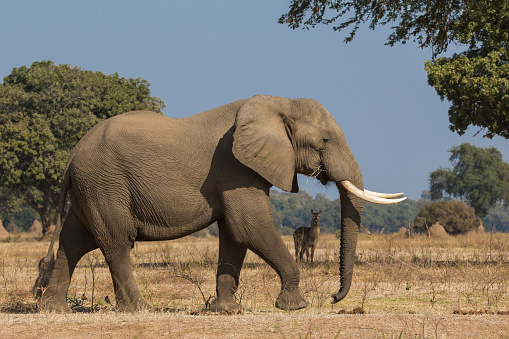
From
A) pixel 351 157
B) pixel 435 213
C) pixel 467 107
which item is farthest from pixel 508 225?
pixel 351 157

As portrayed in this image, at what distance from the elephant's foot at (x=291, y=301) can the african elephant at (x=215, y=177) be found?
0.04ft

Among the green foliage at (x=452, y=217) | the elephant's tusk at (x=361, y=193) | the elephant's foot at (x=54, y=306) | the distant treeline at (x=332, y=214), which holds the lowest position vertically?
the elephant's foot at (x=54, y=306)

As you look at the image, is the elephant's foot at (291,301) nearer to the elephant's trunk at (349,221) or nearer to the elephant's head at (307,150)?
the elephant's head at (307,150)

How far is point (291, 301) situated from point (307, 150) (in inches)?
76.0

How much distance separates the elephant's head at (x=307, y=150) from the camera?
26.3 feet

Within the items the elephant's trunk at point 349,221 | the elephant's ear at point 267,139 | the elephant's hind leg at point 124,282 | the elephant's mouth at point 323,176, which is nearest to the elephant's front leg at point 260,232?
the elephant's ear at point 267,139

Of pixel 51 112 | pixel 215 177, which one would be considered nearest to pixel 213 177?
pixel 215 177

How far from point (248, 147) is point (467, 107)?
11.5 metres

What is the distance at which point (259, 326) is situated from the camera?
625 centimetres

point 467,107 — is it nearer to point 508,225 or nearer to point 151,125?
point 151,125

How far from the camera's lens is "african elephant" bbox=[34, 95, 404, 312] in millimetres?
7922

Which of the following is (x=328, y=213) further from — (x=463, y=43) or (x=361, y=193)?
(x=361, y=193)

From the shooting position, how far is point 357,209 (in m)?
8.32

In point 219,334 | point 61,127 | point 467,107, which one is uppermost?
point 61,127
